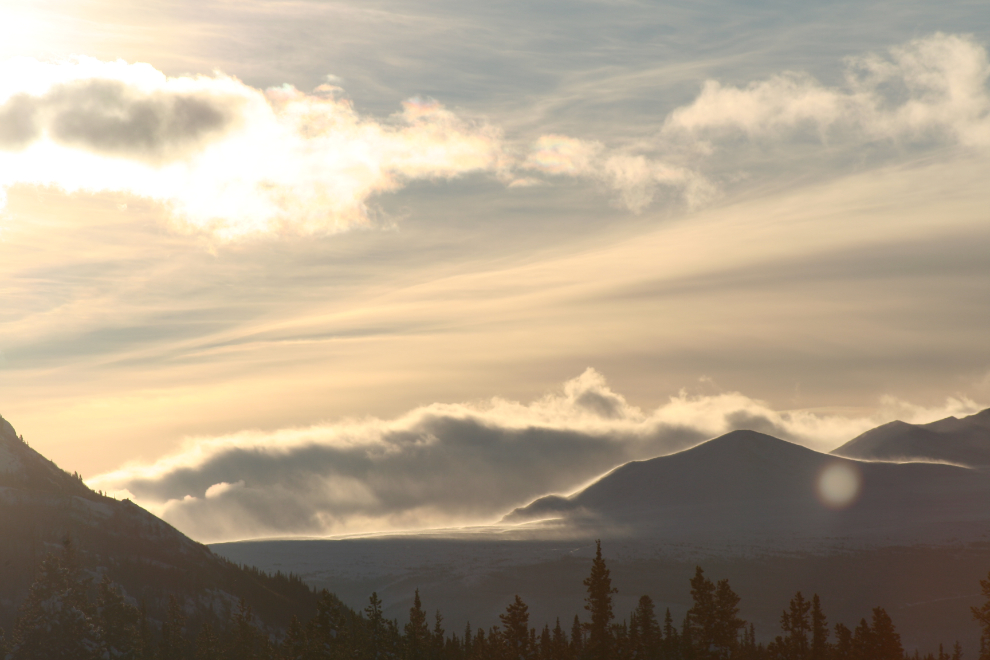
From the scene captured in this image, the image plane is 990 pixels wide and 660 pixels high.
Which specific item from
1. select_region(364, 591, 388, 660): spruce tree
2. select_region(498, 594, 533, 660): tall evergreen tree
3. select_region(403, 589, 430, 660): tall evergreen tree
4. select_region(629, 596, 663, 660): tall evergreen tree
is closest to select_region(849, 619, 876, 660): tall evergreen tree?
select_region(629, 596, 663, 660): tall evergreen tree

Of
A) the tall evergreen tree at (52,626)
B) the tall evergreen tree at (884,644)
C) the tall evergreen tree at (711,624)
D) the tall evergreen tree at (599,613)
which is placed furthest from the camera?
the tall evergreen tree at (884,644)

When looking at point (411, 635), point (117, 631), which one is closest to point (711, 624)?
point (411, 635)

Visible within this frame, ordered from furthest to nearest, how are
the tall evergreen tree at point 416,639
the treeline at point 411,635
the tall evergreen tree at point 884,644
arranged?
the tall evergreen tree at point 416,639 < the tall evergreen tree at point 884,644 < the treeline at point 411,635

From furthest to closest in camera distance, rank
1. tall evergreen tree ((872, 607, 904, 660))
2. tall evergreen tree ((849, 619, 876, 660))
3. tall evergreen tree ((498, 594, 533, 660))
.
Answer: tall evergreen tree ((849, 619, 876, 660)) → tall evergreen tree ((872, 607, 904, 660)) → tall evergreen tree ((498, 594, 533, 660))

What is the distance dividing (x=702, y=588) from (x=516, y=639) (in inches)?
947

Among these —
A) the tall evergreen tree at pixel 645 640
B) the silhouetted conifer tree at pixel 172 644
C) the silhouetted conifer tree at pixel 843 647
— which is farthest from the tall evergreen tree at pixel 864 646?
the silhouetted conifer tree at pixel 172 644

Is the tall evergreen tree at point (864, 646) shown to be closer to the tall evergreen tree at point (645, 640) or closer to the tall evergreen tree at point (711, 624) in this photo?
the tall evergreen tree at point (711, 624)

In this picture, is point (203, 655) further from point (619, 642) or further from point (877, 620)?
point (877, 620)

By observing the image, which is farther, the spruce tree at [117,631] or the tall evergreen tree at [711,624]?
the spruce tree at [117,631]

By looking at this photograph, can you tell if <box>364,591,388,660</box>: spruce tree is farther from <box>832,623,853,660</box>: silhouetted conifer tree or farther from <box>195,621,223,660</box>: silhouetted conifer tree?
<box>832,623,853,660</box>: silhouetted conifer tree

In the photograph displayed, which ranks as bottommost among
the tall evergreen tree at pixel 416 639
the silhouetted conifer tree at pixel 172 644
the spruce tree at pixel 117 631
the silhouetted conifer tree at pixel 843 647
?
the silhouetted conifer tree at pixel 172 644

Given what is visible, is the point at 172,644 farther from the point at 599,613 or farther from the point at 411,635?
the point at 599,613

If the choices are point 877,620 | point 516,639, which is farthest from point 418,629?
point 877,620

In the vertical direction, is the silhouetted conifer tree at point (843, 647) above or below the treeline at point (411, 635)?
below
